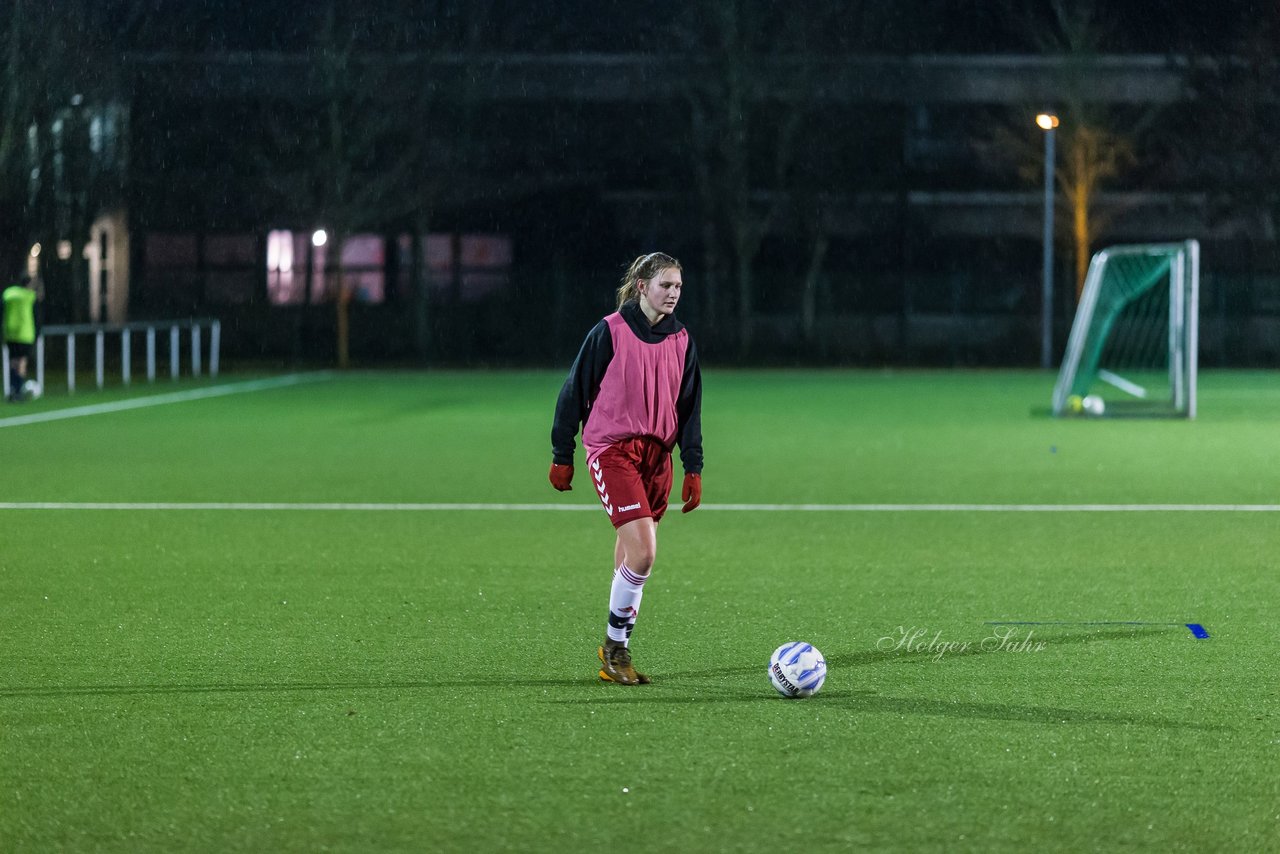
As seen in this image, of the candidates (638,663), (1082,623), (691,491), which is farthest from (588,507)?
(691,491)

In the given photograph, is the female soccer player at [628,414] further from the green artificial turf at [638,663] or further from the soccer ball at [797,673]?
the soccer ball at [797,673]

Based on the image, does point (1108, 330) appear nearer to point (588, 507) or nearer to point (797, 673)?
point (588, 507)

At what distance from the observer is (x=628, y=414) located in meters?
6.70

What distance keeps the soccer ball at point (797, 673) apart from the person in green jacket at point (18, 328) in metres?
19.3

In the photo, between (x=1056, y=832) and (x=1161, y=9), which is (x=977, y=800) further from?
(x=1161, y=9)

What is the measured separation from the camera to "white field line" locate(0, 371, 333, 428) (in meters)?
21.7

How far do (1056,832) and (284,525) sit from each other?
304 inches

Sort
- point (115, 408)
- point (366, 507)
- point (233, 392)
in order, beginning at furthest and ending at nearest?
1. point (233, 392)
2. point (115, 408)
3. point (366, 507)

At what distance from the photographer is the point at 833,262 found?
4706 centimetres

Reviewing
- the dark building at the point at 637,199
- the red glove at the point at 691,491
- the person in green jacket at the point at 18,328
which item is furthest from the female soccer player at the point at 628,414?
the dark building at the point at 637,199

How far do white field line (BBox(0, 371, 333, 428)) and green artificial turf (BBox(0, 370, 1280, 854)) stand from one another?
7.22 meters

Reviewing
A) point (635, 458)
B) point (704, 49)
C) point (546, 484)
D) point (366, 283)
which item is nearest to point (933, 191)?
point (704, 49)

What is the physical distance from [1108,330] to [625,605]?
23.7m

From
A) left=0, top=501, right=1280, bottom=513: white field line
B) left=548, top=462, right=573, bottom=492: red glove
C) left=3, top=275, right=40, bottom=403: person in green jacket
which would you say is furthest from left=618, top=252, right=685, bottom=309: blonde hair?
left=3, top=275, right=40, bottom=403: person in green jacket
